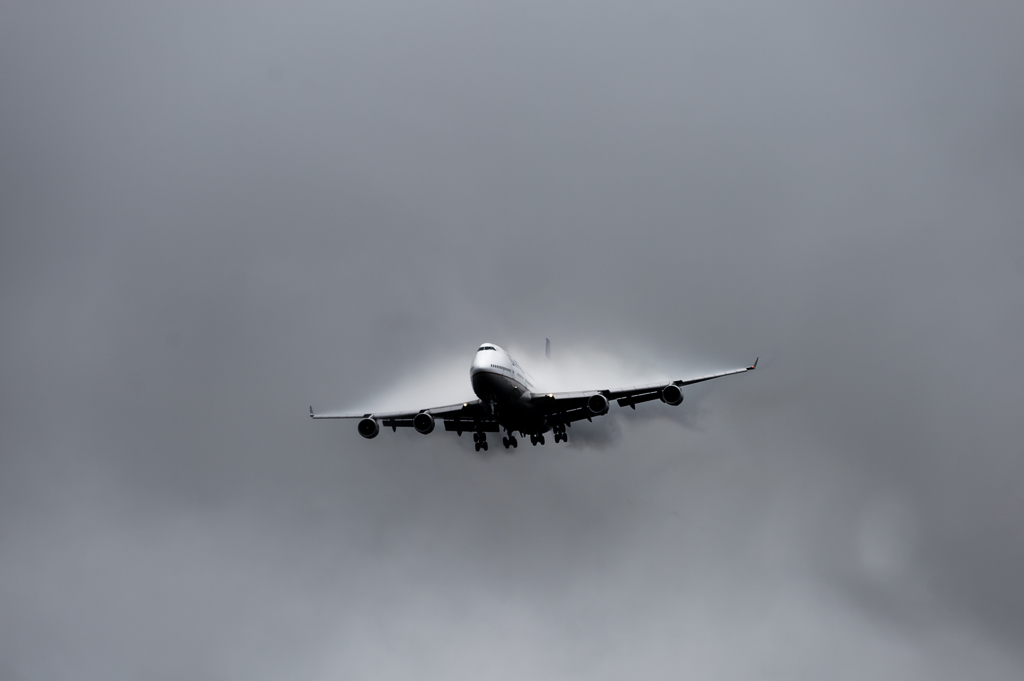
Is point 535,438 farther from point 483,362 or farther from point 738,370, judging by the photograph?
point 738,370

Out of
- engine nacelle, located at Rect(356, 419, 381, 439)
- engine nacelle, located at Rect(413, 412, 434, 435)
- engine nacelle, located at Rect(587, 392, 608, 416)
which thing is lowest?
engine nacelle, located at Rect(587, 392, 608, 416)

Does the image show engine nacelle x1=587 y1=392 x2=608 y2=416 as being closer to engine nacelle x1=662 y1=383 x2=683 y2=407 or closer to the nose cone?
engine nacelle x1=662 y1=383 x2=683 y2=407

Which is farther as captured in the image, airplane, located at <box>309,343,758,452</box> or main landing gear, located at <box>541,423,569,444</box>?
main landing gear, located at <box>541,423,569,444</box>

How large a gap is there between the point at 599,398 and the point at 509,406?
652 centimetres

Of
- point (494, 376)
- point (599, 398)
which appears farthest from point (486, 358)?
point (599, 398)

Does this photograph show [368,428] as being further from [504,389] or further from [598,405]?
[598,405]

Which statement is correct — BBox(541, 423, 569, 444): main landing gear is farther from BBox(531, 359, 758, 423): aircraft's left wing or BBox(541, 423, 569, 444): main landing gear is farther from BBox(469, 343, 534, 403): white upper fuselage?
BBox(469, 343, 534, 403): white upper fuselage

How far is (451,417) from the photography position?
60.0m

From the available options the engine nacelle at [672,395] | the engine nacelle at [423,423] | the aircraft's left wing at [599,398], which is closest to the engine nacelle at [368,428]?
the engine nacelle at [423,423]

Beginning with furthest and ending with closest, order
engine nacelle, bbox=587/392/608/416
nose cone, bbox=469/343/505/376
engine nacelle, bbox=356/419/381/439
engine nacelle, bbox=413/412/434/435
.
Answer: engine nacelle, bbox=356/419/381/439, engine nacelle, bbox=413/412/434/435, engine nacelle, bbox=587/392/608/416, nose cone, bbox=469/343/505/376

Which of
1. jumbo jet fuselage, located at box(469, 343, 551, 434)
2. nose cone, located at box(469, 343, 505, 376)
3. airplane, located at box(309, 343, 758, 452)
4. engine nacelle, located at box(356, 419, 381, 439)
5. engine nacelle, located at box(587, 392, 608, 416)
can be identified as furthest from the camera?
engine nacelle, located at box(356, 419, 381, 439)

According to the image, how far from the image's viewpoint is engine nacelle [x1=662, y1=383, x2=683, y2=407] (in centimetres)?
5556

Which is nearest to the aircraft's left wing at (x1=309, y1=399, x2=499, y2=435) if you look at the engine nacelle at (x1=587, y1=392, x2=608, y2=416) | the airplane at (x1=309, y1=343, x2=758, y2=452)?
the airplane at (x1=309, y1=343, x2=758, y2=452)

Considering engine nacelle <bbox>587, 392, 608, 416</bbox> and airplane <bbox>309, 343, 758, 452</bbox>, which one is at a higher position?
airplane <bbox>309, 343, 758, 452</bbox>
